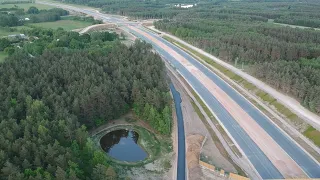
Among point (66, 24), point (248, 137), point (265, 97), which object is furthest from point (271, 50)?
point (66, 24)

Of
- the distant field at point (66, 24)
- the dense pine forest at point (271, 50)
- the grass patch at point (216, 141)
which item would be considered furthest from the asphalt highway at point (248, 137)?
the distant field at point (66, 24)

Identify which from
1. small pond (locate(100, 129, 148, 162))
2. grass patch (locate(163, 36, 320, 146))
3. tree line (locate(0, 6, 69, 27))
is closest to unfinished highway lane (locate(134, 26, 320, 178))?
grass patch (locate(163, 36, 320, 146))

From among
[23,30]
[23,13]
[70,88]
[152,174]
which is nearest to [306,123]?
[152,174]

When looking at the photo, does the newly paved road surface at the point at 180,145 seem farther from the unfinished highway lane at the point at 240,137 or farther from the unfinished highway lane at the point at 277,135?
the unfinished highway lane at the point at 277,135

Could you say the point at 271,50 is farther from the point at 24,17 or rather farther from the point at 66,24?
the point at 24,17

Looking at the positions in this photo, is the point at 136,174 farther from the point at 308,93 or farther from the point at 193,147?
the point at 308,93
